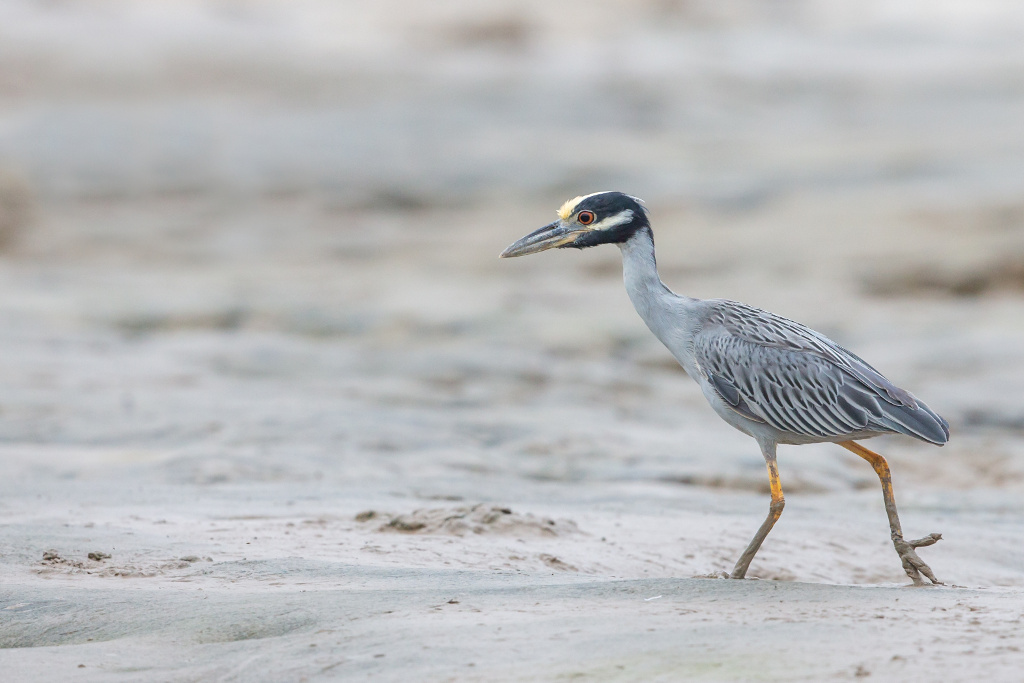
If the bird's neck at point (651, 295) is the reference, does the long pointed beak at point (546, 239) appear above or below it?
above

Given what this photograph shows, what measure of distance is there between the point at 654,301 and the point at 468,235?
13.1 meters

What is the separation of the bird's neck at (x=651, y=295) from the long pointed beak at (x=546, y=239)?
0.28m

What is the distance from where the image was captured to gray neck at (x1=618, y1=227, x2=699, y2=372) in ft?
19.6

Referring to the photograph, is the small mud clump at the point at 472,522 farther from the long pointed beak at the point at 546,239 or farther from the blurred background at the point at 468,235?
Result: the long pointed beak at the point at 546,239

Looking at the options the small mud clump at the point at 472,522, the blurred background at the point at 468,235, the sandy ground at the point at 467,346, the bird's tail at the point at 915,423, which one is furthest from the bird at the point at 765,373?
the blurred background at the point at 468,235

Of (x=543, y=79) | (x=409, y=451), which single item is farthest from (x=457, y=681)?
(x=543, y=79)

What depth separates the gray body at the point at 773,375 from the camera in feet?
18.2

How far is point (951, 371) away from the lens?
39.4 ft

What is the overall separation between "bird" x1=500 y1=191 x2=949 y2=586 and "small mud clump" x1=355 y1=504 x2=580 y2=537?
1.04 m

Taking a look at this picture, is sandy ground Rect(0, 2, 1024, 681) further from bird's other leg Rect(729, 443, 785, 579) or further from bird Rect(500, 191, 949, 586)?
bird Rect(500, 191, 949, 586)

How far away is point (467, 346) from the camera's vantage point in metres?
12.9

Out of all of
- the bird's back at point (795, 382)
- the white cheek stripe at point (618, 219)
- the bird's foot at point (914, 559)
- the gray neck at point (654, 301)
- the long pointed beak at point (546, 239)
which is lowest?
the bird's foot at point (914, 559)

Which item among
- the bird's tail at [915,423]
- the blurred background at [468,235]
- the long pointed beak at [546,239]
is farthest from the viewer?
the blurred background at [468,235]

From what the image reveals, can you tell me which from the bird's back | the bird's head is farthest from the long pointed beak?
the bird's back
